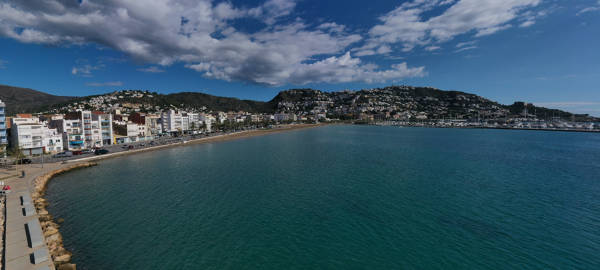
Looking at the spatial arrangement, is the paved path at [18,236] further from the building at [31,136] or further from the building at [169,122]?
the building at [169,122]

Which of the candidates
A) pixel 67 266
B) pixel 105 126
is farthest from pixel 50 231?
pixel 105 126

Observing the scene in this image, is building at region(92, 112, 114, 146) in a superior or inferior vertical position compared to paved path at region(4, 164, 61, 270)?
superior

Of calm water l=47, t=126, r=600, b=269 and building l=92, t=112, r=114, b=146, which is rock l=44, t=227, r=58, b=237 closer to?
calm water l=47, t=126, r=600, b=269

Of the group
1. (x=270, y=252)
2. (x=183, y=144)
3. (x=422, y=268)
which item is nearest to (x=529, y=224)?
(x=422, y=268)

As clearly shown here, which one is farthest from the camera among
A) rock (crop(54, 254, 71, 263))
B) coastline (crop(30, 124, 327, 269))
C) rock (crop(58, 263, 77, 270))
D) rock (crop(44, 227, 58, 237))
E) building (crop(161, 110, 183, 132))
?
building (crop(161, 110, 183, 132))

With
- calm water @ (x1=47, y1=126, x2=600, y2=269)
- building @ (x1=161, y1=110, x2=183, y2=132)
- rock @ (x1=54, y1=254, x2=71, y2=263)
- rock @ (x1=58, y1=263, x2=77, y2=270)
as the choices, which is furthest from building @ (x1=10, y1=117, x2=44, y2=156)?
building @ (x1=161, y1=110, x2=183, y2=132)

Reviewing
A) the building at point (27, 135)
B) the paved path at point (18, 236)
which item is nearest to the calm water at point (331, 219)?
the paved path at point (18, 236)

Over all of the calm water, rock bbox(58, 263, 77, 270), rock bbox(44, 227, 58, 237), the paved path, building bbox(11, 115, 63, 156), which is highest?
building bbox(11, 115, 63, 156)

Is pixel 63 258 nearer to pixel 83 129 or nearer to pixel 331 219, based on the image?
pixel 331 219

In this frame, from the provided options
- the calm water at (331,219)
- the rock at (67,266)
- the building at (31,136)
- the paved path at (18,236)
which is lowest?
the calm water at (331,219)
